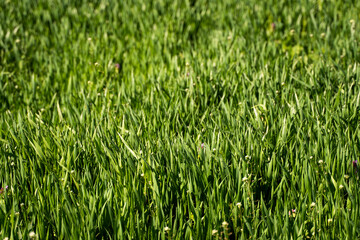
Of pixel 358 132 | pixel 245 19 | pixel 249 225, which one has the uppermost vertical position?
pixel 245 19

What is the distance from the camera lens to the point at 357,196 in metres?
1.59

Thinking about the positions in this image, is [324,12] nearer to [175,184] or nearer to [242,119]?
[242,119]

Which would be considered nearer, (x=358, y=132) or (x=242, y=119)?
(x=358, y=132)

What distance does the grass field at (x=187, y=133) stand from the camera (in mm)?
1607

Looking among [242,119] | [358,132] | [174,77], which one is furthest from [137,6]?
[358,132]

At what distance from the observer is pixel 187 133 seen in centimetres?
203

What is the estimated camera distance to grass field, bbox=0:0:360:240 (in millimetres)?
1607

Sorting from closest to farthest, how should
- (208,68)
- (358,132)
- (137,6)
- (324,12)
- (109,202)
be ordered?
1. (109,202)
2. (358,132)
3. (208,68)
4. (324,12)
5. (137,6)

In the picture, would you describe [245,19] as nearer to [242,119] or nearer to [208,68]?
[208,68]

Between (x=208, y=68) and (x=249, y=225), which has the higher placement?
(x=208, y=68)

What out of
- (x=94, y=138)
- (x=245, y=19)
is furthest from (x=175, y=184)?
(x=245, y=19)

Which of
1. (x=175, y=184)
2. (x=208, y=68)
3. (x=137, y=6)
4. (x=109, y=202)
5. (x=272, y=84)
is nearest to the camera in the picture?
(x=109, y=202)

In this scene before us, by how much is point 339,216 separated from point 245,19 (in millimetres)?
2844

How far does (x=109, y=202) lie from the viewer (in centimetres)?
161
